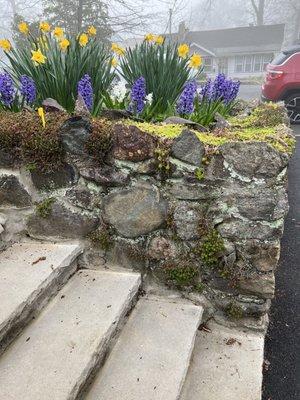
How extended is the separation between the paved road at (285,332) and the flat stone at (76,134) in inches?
65.8

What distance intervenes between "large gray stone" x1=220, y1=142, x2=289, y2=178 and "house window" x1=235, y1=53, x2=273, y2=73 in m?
41.5

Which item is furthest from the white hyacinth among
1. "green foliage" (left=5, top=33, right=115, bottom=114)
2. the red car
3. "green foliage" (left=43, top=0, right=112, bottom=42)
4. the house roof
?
the house roof

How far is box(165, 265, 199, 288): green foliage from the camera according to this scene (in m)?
2.17

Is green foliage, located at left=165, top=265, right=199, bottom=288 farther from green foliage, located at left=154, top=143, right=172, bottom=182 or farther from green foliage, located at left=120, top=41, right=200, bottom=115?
green foliage, located at left=120, top=41, right=200, bottom=115

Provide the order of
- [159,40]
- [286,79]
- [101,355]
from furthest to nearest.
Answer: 1. [286,79]
2. [159,40]
3. [101,355]

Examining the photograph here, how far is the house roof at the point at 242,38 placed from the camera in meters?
38.2

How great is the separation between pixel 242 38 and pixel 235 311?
4296 centimetres

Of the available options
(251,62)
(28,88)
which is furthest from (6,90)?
(251,62)

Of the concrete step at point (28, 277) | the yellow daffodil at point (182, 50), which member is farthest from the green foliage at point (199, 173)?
the yellow daffodil at point (182, 50)

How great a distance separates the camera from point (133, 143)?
2.03 meters

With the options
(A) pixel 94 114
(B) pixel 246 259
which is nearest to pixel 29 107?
(A) pixel 94 114

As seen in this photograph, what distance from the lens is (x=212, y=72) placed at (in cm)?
3925

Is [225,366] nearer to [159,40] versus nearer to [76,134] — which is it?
[76,134]

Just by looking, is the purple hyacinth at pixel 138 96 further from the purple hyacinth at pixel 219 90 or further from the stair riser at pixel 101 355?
the stair riser at pixel 101 355
